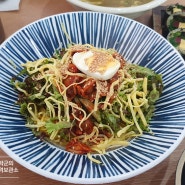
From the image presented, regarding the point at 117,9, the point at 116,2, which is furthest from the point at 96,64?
the point at 116,2

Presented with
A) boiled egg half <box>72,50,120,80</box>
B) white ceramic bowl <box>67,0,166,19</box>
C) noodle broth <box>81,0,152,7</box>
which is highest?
noodle broth <box>81,0,152,7</box>

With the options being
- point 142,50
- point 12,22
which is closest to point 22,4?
point 12,22

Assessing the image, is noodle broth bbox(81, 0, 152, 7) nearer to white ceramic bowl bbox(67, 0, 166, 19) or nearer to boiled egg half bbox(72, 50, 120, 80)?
white ceramic bowl bbox(67, 0, 166, 19)

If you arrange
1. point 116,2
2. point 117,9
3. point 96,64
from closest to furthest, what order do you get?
point 96,64, point 117,9, point 116,2

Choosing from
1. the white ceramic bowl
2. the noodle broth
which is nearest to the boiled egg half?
the white ceramic bowl

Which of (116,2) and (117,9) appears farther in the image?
(116,2)

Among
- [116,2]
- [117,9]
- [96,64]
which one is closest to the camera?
[96,64]

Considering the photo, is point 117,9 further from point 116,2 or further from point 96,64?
point 96,64

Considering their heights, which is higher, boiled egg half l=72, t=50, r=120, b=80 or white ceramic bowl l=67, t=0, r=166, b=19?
white ceramic bowl l=67, t=0, r=166, b=19
